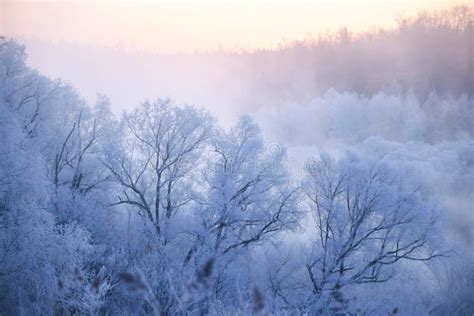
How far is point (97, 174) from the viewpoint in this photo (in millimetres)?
17875

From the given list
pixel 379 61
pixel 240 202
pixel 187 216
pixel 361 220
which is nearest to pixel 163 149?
pixel 187 216

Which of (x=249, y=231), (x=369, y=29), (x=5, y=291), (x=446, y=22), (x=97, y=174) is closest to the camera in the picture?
(x=5, y=291)

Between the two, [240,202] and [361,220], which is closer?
[240,202]

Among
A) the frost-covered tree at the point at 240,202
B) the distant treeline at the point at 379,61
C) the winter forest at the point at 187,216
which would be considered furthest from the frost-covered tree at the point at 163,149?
the distant treeline at the point at 379,61

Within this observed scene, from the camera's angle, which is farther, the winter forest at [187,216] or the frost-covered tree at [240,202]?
the frost-covered tree at [240,202]

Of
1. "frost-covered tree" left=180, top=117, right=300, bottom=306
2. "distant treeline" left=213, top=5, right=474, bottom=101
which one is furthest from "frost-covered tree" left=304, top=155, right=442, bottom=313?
"distant treeline" left=213, top=5, right=474, bottom=101

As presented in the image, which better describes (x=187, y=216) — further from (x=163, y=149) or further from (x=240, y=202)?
(x=163, y=149)

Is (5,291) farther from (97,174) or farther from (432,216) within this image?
(432,216)

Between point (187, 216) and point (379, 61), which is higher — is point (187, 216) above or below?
below

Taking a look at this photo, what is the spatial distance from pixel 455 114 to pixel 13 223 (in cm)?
4820

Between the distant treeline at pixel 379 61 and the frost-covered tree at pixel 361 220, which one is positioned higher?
the distant treeline at pixel 379 61

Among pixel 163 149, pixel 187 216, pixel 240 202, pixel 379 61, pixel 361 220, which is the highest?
pixel 379 61

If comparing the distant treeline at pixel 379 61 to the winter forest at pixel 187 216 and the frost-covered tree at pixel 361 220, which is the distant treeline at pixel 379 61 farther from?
the frost-covered tree at pixel 361 220

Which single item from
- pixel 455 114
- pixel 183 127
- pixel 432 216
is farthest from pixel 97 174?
pixel 455 114
